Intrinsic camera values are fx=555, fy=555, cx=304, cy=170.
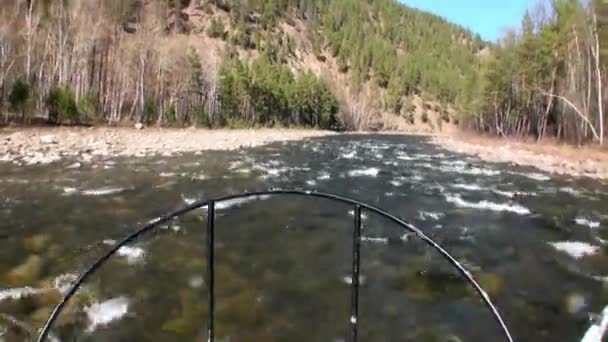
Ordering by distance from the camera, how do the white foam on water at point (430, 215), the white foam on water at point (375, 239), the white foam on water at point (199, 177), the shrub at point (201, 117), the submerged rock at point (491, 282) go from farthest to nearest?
the shrub at point (201, 117)
the white foam on water at point (199, 177)
the white foam on water at point (430, 215)
the white foam on water at point (375, 239)
the submerged rock at point (491, 282)

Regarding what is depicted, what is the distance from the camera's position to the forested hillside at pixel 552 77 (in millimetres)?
35594

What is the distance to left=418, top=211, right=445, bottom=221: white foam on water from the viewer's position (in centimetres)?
1274

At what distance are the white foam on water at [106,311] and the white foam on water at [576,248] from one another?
7549mm

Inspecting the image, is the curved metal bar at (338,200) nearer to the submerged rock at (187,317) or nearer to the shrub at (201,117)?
the submerged rock at (187,317)

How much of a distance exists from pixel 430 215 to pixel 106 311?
8581mm

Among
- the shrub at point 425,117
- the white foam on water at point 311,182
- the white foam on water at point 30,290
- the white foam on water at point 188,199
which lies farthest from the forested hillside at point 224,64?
the white foam on water at point 30,290

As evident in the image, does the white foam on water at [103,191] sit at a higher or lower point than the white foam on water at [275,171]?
lower

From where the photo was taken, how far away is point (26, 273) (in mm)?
7488

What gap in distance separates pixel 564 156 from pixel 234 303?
2652 centimetres

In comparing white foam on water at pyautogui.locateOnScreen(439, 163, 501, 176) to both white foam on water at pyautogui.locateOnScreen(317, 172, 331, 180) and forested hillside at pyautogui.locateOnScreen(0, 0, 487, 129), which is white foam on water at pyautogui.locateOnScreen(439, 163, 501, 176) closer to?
white foam on water at pyautogui.locateOnScreen(317, 172, 331, 180)

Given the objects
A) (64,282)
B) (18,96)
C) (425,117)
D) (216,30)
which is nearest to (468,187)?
(64,282)

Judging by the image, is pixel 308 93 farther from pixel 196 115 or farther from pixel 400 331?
pixel 400 331

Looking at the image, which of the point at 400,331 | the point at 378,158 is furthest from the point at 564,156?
the point at 400,331

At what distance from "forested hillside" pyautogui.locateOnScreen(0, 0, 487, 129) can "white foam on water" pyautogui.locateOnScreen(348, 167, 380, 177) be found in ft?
73.6
